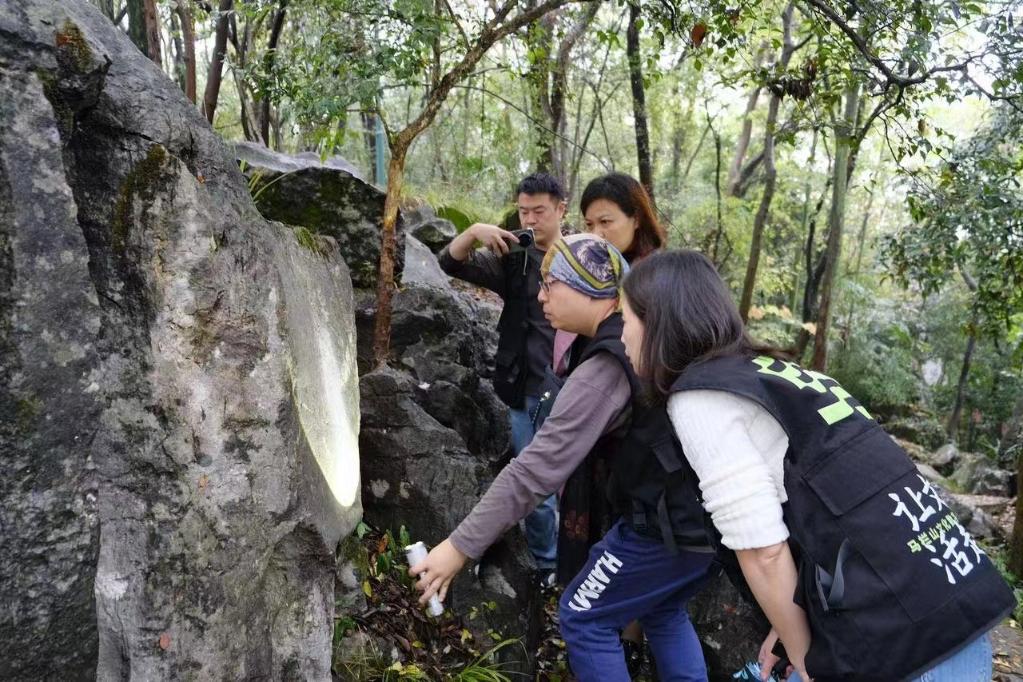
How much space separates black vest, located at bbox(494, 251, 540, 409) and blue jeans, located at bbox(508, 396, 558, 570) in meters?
0.08

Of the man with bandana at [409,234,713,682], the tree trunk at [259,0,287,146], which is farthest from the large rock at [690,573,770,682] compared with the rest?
the tree trunk at [259,0,287,146]

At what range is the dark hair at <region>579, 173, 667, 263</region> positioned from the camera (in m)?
4.07

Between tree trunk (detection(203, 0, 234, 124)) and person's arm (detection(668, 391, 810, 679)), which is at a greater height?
tree trunk (detection(203, 0, 234, 124))

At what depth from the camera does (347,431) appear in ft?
12.0

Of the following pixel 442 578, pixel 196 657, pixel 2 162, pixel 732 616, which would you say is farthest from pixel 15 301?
pixel 732 616

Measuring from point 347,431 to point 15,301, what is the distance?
1979 millimetres

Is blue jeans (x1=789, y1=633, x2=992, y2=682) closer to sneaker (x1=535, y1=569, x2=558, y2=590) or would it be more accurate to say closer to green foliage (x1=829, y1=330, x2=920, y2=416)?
sneaker (x1=535, y1=569, x2=558, y2=590)

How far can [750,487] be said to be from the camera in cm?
194

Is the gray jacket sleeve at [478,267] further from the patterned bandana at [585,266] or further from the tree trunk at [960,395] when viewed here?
the tree trunk at [960,395]

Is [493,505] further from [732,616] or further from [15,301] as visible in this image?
[732,616]

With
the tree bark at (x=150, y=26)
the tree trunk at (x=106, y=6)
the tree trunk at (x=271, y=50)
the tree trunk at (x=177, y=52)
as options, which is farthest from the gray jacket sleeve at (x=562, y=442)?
the tree trunk at (x=177, y=52)

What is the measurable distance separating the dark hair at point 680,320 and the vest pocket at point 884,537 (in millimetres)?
425

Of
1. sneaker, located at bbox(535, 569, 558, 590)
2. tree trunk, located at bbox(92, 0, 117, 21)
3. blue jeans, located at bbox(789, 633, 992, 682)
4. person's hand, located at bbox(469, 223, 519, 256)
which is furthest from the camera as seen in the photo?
sneaker, located at bbox(535, 569, 558, 590)

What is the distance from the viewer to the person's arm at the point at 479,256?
14.6ft
